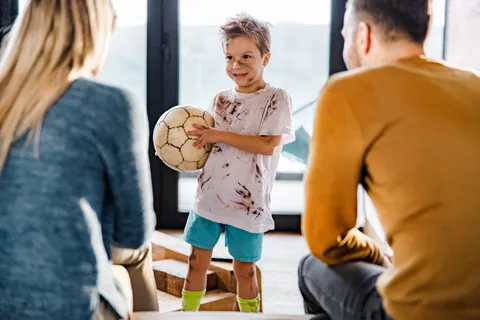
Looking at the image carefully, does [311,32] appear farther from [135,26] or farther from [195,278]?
[195,278]

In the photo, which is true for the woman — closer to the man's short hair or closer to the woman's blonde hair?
the woman's blonde hair

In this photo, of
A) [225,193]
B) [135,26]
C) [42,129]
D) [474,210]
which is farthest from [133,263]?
[135,26]

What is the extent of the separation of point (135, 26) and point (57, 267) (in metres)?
3.05

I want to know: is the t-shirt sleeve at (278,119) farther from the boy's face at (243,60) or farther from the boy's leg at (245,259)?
the boy's leg at (245,259)

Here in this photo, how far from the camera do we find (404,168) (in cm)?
121

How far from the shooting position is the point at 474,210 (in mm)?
1178

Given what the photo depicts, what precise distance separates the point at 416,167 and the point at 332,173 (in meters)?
0.18

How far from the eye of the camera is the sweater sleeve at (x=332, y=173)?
1.26 meters

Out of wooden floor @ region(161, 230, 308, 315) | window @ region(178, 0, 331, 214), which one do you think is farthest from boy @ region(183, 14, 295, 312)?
window @ region(178, 0, 331, 214)

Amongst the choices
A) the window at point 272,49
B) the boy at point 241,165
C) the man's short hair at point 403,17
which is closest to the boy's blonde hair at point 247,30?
the boy at point 241,165

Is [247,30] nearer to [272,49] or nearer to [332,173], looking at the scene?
[332,173]

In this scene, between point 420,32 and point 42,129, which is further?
point 420,32

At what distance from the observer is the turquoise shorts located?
2.17m

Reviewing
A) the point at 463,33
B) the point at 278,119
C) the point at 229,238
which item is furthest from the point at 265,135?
the point at 463,33
